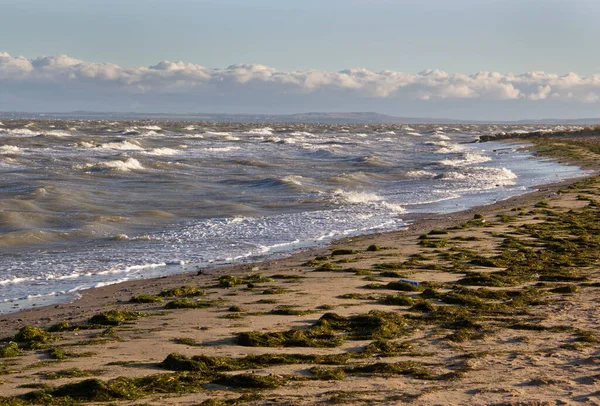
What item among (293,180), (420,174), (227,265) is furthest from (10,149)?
(227,265)

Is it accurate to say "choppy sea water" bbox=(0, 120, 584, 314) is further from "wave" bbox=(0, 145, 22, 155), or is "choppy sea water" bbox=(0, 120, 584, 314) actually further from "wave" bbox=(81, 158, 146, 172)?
"wave" bbox=(0, 145, 22, 155)

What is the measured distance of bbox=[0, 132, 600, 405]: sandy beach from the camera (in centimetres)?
670

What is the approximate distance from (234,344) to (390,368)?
6.04 feet

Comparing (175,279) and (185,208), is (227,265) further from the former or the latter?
(185,208)

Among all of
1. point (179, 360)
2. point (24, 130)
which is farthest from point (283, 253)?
point (24, 130)

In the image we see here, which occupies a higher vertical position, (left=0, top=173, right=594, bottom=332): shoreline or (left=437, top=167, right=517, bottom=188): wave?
(left=437, top=167, right=517, bottom=188): wave

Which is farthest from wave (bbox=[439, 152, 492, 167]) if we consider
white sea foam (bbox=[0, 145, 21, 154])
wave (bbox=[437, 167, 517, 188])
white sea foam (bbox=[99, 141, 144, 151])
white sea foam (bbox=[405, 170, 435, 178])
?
white sea foam (bbox=[0, 145, 21, 154])

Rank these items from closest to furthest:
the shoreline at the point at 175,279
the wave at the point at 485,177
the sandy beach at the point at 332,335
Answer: the sandy beach at the point at 332,335
the shoreline at the point at 175,279
the wave at the point at 485,177

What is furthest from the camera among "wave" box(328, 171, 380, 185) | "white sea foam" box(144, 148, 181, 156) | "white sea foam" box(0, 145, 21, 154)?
"white sea foam" box(144, 148, 181, 156)

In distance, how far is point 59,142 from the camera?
6538 centimetres

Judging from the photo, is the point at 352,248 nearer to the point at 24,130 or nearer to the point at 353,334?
the point at 353,334

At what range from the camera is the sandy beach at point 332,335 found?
670 cm

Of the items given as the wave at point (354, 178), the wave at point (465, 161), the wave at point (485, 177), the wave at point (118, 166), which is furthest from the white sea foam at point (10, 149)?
the wave at point (485, 177)

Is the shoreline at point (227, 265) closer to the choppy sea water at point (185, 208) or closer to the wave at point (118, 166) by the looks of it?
the choppy sea water at point (185, 208)
